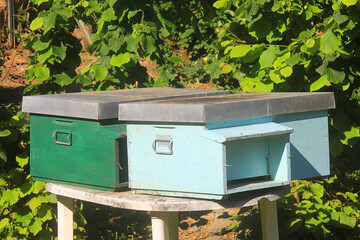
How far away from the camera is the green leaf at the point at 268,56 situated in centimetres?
321

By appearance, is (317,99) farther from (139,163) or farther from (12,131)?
(12,131)

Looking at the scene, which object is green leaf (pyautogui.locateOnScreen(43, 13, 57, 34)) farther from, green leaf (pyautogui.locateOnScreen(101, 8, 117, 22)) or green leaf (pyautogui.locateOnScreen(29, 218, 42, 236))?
green leaf (pyautogui.locateOnScreen(29, 218, 42, 236))

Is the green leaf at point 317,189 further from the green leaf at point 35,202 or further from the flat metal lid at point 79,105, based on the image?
the green leaf at point 35,202

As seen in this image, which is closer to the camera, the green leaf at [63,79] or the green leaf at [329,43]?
the green leaf at [329,43]

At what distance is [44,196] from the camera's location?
12.3 feet

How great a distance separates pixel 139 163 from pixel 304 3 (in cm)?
167

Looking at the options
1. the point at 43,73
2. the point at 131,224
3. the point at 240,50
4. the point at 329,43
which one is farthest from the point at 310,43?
the point at 131,224

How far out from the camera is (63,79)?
382 cm

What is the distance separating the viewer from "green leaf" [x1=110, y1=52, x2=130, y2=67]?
3566 mm

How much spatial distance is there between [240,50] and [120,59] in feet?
2.72

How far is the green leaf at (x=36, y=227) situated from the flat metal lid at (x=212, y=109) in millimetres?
1820

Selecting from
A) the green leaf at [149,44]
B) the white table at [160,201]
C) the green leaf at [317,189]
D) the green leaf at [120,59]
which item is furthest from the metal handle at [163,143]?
the green leaf at [317,189]

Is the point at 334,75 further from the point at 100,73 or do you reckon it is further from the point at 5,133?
the point at 5,133

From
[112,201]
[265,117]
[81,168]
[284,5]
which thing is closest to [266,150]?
[265,117]
